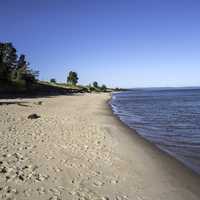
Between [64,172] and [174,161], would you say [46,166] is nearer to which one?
[64,172]

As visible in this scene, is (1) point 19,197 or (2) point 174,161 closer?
(1) point 19,197

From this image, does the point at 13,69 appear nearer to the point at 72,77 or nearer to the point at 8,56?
the point at 8,56

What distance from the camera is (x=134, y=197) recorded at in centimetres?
729

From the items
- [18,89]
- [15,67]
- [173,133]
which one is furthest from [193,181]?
[15,67]

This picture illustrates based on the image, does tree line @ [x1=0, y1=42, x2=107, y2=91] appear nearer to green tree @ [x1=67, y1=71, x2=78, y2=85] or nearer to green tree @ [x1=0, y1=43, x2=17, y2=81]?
green tree @ [x1=0, y1=43, x2=17, y2=81]

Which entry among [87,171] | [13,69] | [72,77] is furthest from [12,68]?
[87,171]

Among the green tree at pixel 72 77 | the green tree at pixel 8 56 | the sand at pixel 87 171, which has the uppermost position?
the green tree at pixel 8 56

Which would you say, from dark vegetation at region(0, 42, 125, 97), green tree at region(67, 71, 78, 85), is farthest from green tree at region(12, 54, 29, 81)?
green tree at region(67, 71, 78, 85)

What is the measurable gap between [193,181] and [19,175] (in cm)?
566

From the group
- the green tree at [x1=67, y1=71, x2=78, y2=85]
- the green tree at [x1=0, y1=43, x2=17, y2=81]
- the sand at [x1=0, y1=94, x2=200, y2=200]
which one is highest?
the green tree at [x1=0, y1=43, x2=17, y2=81]

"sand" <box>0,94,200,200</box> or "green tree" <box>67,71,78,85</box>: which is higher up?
"green tree" <box>67,71,78,85</box>

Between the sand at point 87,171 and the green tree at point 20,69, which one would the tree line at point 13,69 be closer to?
the green tree at point 20,69

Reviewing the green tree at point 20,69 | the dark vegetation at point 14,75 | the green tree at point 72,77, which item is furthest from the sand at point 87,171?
the green tree at point 72,77

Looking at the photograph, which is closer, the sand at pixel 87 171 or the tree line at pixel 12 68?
the sand at pixel 87 171
